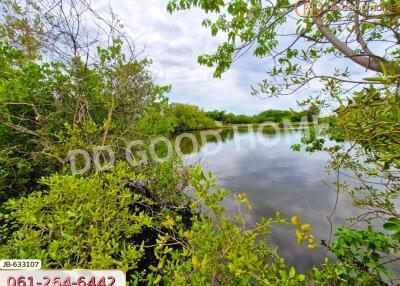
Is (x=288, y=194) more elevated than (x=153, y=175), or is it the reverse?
(x=153, y=175)

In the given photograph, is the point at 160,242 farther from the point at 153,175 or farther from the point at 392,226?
the point at 153,175

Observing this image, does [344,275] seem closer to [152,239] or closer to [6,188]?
[152,239]

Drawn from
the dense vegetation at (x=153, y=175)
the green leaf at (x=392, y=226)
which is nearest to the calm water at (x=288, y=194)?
the dense vegetation at (x=153, y=175)

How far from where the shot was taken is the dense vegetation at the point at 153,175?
1323mm

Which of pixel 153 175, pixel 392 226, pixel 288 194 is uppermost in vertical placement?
pixel 392 226

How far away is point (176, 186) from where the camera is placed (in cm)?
646

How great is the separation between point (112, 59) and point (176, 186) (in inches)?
158

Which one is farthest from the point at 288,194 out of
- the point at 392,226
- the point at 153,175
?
the point at 392,226

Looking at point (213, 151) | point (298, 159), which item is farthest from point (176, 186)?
point (213, 151)

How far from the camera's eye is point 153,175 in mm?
6473

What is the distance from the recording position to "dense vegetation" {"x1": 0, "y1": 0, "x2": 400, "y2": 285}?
1323 millimetres

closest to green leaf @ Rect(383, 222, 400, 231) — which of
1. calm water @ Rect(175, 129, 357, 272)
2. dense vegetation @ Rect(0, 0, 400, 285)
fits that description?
dense vegetation @ Rect(0, 0, 400, 285)

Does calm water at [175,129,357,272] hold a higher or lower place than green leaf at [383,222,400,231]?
lower

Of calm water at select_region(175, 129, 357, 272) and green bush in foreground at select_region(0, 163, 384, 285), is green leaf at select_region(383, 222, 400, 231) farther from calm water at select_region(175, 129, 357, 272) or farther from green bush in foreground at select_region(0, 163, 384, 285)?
calm water at select_region(175, 129, 357, 272)
